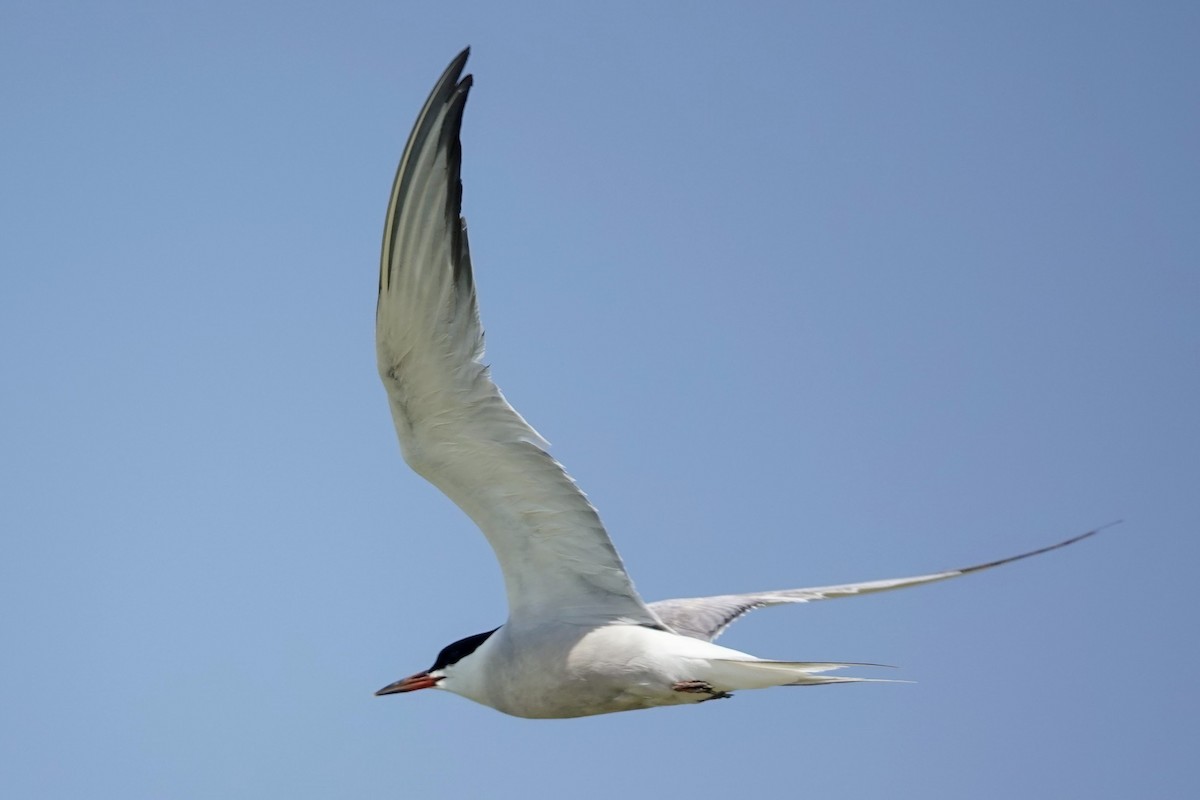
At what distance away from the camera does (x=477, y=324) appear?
15.4 ft

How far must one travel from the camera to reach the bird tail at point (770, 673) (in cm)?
452

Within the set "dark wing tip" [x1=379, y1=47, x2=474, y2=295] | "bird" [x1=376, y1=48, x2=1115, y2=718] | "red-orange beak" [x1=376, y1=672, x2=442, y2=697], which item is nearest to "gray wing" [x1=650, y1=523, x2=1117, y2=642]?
"bird" [x1=376, y1=48, x2=1115, y2=718]

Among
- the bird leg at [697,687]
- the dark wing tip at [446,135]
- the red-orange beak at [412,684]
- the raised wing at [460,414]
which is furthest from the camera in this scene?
the red-orange beak at [412,684]

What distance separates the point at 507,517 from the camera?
5.20 m

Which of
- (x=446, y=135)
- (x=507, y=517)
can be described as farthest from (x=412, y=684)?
(x=446, y=135)

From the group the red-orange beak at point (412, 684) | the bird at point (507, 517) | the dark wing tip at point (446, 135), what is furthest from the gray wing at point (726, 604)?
the dark wing tip at point (446, 135)

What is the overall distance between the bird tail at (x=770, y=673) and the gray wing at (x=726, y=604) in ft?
2.21

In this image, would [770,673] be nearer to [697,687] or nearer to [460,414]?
[697,687]

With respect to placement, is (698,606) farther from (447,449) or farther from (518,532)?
(447,449)

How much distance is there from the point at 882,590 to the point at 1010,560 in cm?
55

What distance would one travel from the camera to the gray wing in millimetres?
5293

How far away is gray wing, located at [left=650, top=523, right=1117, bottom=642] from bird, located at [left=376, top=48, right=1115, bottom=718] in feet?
0.04

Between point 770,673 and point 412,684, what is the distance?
1.91 m

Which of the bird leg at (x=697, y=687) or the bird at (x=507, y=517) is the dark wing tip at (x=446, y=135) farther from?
the bird leg at (x=697, y=687)
